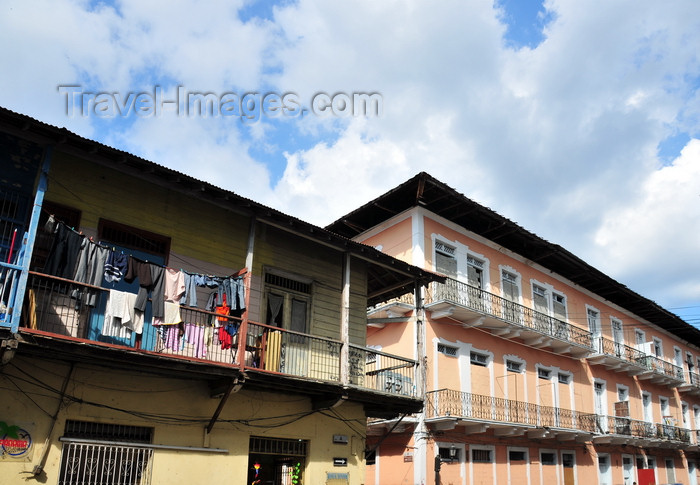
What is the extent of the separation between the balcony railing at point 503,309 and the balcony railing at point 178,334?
7.36 meters

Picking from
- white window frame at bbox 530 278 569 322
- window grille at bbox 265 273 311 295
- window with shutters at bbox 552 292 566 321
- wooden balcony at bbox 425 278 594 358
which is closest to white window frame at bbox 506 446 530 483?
wooden balcony at bbox 425 278 594 358

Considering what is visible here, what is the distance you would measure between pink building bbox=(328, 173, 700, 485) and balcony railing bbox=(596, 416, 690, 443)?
0.07 m

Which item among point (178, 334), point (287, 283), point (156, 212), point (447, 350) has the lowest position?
point (178, 334)

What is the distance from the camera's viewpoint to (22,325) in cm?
964

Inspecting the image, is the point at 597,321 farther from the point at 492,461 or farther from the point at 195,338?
the point at 195,338

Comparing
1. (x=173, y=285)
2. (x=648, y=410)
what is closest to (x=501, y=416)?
(x=173, y=285)

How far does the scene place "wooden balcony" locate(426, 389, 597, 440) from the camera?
64.2 ft

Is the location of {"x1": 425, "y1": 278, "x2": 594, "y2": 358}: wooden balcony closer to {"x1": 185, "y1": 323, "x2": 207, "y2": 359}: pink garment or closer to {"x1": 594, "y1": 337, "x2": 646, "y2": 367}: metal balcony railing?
{"x1": 594, "y1": 337, "x2": 646, "y2": 367}: metal balcony railing

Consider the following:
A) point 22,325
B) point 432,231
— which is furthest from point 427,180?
point 22,325

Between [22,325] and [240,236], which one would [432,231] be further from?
[22,325]

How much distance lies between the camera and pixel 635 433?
28.5 meters

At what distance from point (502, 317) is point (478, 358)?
1967 millimetres

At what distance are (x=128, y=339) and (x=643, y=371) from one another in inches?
1129

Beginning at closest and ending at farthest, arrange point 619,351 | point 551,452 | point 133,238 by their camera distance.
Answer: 1. point 133,238
2. point 551,452
3. point 619,351
